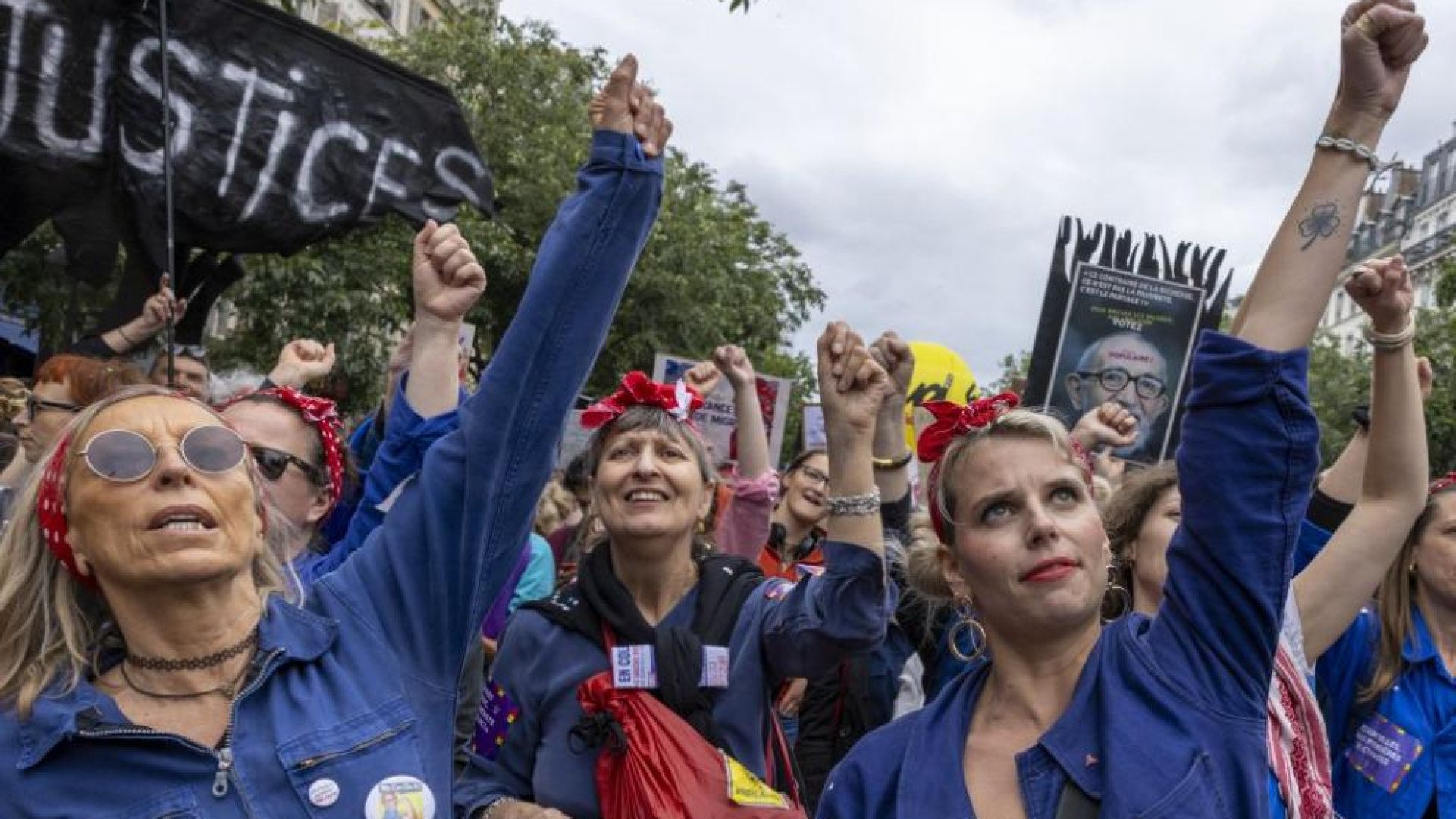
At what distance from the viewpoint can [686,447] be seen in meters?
3.35

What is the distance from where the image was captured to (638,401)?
3.43m

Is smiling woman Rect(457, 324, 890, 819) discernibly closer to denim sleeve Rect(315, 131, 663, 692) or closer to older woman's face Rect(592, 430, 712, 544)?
older woman's face Rect(592, 430, 712, 544)

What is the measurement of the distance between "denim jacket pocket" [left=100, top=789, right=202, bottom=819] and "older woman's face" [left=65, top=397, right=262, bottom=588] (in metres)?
0.30

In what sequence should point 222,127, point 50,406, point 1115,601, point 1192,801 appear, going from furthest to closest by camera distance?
point 222,127 → point 50,406 → point 1115,601 → point 1192,801

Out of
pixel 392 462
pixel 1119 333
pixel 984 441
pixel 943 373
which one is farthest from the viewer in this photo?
pixel 943 373

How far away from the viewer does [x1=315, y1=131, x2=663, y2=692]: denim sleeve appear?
6.76 feet

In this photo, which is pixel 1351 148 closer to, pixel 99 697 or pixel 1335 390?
pixel 99 697

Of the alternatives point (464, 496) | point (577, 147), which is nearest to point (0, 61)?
point (464, 496)

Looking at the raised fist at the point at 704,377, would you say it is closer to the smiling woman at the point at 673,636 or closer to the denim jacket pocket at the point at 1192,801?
the smiling woman at the point at 673,636

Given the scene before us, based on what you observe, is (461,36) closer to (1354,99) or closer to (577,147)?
(577,147)

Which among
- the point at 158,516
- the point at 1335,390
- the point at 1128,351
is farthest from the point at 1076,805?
the point at 1335,390

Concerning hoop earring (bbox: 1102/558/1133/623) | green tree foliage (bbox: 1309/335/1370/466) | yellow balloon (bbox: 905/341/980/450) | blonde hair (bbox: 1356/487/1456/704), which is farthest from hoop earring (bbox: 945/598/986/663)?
green tree foliage (bbox: 1309/335/1370/466)

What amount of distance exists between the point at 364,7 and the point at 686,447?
1387 inches

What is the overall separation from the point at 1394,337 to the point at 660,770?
1.59 metres
